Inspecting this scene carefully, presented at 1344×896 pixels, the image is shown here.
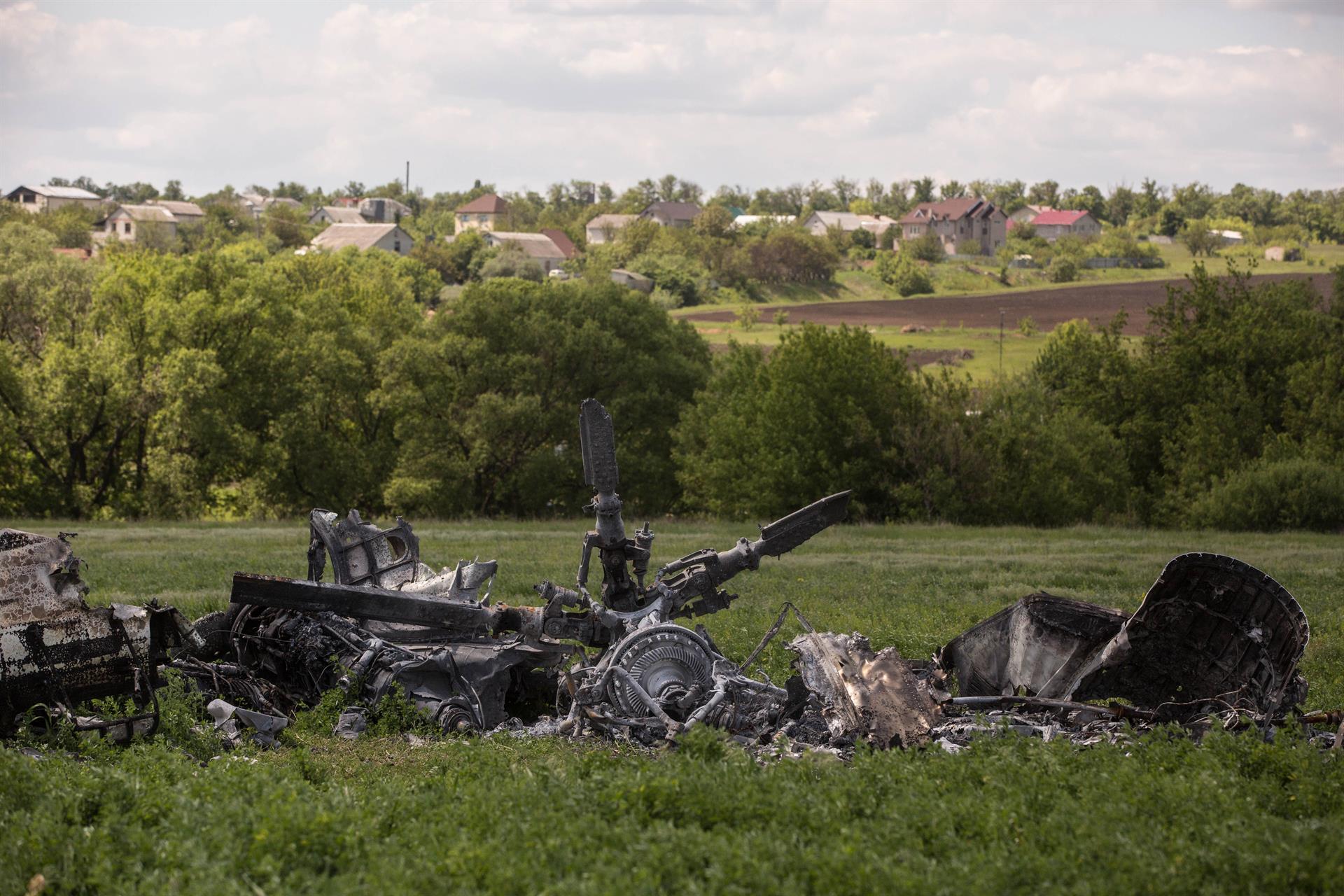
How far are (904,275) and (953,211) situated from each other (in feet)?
167

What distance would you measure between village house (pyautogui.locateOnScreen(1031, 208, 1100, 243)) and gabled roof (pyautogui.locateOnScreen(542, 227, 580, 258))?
67201 mm

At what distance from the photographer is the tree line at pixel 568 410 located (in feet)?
141

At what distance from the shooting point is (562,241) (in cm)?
17550

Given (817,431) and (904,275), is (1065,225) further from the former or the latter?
(817,431)

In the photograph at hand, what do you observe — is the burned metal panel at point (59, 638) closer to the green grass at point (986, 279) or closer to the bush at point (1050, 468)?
the bush at point (1050, 468)

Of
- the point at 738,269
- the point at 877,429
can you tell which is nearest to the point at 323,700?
the point at 877,429

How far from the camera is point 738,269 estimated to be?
5128 inches

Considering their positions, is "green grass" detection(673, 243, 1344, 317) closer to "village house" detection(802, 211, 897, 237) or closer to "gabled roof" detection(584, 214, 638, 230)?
"village house" detection(802, 211, 897, 237)

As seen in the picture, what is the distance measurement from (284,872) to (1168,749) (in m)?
6.45

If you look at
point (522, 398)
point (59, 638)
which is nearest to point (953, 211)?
point (522, 398)

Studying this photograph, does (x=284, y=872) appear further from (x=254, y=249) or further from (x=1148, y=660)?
(x=254, y=249)

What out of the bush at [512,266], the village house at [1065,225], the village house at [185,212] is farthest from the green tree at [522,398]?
the village house at [1065,225]

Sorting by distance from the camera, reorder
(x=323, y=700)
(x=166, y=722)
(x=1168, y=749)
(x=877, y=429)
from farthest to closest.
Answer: (x=877, y=429), (x=323, y=700), (x=166, y=722), (x=1168, y=749)

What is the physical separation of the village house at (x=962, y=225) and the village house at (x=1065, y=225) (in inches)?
319
